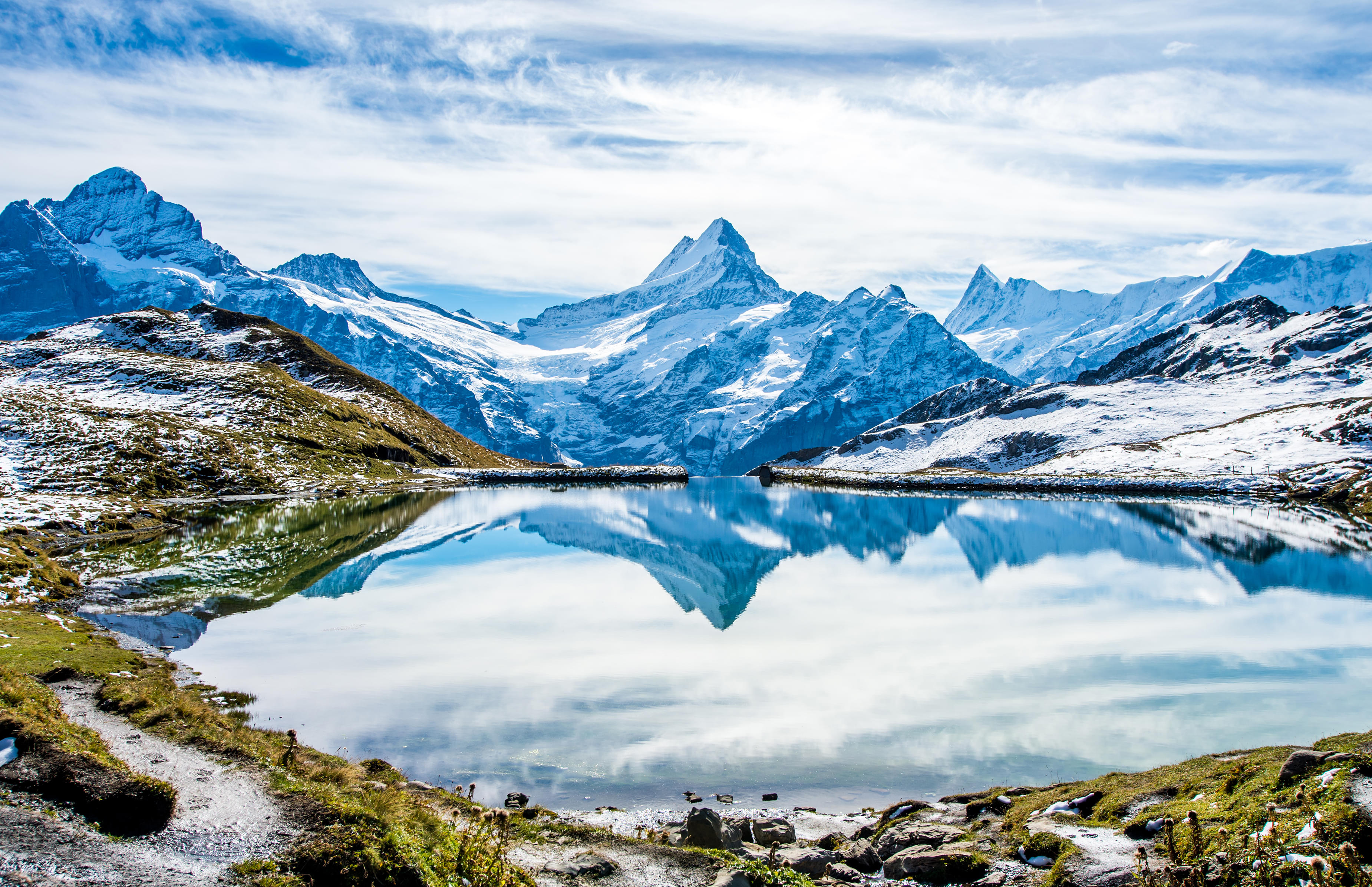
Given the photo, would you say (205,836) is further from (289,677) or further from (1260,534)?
(1260,534)

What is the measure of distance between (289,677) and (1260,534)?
3530 inches

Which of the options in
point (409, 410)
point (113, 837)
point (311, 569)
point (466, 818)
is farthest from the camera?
point (409, 410)

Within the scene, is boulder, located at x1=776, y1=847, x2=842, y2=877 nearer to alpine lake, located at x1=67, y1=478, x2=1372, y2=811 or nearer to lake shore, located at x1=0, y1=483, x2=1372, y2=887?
lake shore, located at x1=0, y1=483, x2=1372, y2=887

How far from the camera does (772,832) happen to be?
16.0 meters

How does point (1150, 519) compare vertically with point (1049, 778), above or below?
above

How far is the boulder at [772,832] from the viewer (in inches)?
625

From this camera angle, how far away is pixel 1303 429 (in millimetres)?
150375

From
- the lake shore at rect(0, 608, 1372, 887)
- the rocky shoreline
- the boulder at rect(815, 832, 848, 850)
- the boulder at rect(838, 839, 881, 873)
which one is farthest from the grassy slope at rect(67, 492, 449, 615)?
the rocky shoreline

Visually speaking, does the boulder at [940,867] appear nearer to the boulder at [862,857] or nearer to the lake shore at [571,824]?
the lake shore at [571,824]

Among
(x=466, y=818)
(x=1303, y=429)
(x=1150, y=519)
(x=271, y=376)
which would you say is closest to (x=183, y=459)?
(x=271, y=376)

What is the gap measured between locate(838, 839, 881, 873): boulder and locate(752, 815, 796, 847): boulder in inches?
42.7

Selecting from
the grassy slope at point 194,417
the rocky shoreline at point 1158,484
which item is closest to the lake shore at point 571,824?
the grassy slope at point 194,417

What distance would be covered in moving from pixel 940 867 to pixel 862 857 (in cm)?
173

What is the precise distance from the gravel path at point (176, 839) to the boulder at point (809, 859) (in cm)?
854
